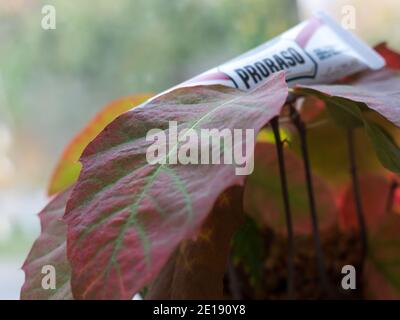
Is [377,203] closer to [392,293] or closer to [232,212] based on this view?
[392,293]

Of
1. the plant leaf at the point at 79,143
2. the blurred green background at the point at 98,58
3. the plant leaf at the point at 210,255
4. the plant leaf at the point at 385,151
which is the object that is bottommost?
the plant leaf at the point at 210,255

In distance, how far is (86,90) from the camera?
757 mm

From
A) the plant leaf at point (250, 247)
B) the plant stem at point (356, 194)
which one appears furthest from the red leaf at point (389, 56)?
the plant leaf at point (250, 247)

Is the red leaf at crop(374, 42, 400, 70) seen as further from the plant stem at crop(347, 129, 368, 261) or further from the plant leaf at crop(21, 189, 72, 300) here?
the plant leaf at crop(21, 189, 72, 300)

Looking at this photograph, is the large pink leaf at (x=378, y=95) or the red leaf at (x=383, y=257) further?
the red leaf at (x=383, y=257)

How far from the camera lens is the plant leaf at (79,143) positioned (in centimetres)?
42

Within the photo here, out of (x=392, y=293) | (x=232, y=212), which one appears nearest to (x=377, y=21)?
(x=392, y=293)

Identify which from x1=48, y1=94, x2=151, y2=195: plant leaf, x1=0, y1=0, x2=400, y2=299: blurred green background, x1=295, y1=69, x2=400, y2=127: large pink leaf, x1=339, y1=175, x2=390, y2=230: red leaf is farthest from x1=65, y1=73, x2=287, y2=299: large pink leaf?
x1=0, y1=0, x2=400, y2=299: blurred green background

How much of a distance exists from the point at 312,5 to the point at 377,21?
3.6 inches

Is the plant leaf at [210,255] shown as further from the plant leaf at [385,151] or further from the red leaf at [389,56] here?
the red leaf at [389,56]

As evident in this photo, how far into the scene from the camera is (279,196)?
1.47ft

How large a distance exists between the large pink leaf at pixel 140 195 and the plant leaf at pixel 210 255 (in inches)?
1.9

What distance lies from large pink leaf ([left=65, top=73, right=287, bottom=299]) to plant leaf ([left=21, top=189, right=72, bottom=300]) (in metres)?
0.05

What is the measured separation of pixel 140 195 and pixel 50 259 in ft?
0.36
